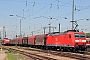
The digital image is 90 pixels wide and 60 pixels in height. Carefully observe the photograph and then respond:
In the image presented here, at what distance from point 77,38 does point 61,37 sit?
4844mm

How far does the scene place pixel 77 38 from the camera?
125ft

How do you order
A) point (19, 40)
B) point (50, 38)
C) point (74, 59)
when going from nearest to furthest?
1. point (74, 59)
2. point (50, 38)
3. point (19, 40)

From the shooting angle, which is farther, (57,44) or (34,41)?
(34,41)

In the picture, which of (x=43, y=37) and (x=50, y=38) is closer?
(x=50, y=38)

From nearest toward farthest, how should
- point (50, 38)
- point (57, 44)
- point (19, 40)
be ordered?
point (57, 44), point (50, 38), point (19, 40)

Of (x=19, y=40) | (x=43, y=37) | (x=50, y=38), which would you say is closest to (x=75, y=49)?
(x=50, y=38)

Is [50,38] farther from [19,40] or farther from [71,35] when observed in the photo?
[19,40]

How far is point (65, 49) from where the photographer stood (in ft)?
135

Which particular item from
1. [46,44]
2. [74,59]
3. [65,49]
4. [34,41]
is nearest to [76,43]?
[65,49]

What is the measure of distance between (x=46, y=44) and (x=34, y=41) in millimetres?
13958

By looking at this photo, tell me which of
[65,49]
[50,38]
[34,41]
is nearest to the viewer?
[65,49]

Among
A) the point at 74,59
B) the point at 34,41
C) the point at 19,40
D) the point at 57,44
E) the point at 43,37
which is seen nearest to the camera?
the point at 74,59

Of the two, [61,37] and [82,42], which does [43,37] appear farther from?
[82,42]

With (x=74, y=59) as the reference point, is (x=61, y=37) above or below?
above
